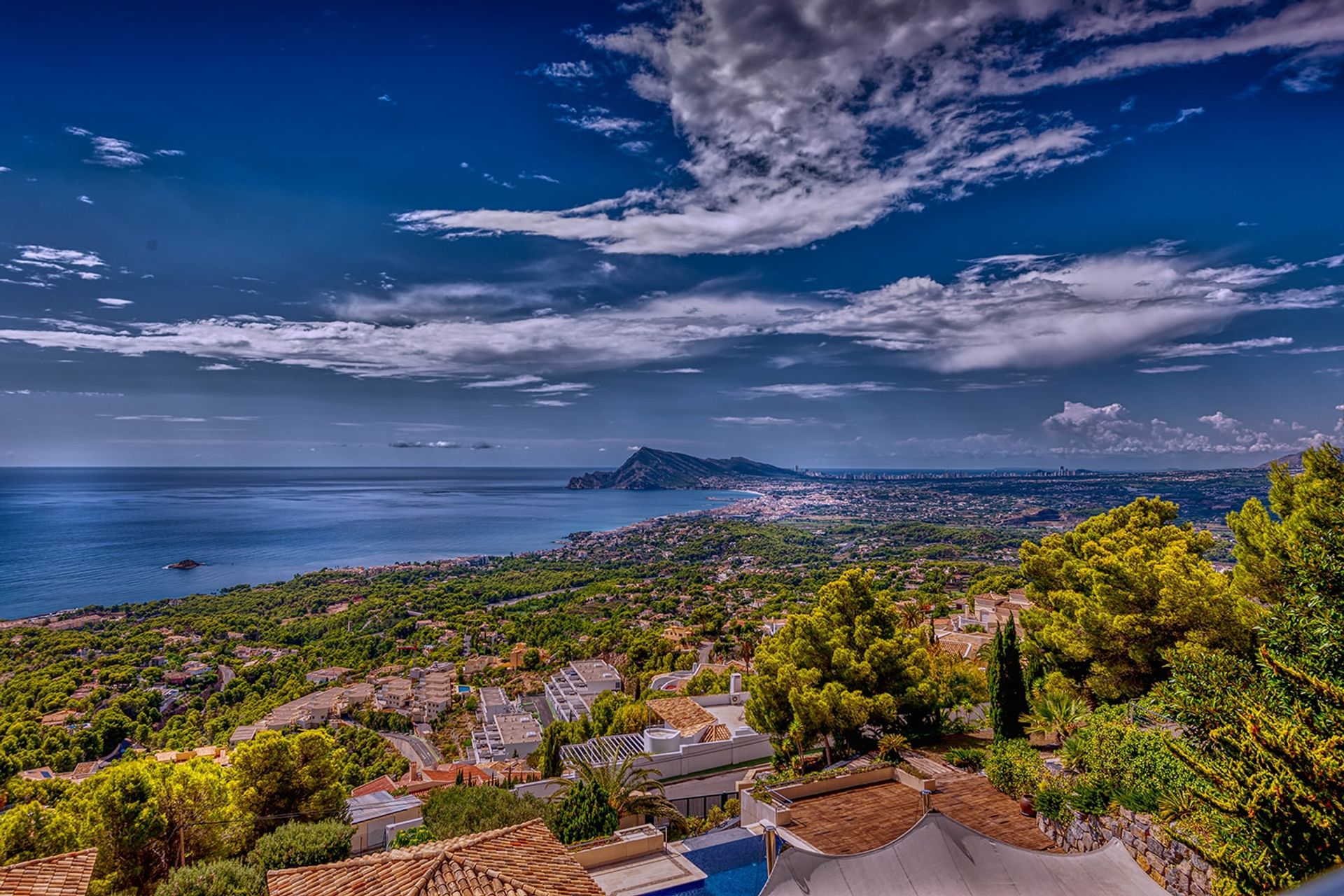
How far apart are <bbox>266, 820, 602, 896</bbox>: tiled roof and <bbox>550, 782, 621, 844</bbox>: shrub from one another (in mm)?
2278

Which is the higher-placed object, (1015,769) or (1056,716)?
(1056,716)

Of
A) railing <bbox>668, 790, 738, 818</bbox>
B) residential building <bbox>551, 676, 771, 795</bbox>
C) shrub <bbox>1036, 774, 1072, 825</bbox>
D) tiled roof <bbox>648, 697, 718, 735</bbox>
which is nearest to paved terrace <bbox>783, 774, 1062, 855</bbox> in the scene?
shrub <bbox>1036, 774, 1072, 825</bbox>

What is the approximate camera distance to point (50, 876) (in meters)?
6.12

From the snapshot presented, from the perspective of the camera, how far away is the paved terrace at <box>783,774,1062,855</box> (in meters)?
6.93

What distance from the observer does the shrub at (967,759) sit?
31.3 ft

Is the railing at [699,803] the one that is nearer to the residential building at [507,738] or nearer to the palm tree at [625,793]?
the palm tree at [625,793]

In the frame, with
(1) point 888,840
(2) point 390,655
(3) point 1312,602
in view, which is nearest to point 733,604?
(2) point 390,655

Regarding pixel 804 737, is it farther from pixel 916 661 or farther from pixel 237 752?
pixel 237 752

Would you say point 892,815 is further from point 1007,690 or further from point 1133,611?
point 1133,611

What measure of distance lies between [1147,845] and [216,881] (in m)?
8.42

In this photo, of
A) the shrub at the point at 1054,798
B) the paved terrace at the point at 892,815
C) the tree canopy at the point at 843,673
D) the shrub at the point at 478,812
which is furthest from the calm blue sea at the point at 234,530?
the shrub at the point at 1054,798

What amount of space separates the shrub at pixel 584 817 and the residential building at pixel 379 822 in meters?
2.72

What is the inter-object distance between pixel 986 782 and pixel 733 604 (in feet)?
116

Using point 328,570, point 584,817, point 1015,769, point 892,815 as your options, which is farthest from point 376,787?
point 328,570
